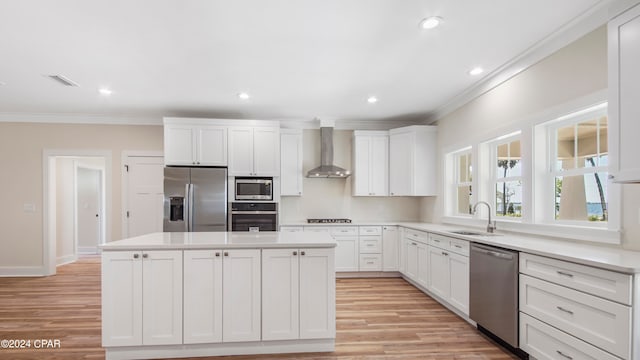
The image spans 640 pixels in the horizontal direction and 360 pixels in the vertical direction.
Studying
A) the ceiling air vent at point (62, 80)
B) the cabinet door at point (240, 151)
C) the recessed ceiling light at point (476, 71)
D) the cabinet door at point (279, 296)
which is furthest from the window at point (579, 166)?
the ceiling air vent at point (62, 80)

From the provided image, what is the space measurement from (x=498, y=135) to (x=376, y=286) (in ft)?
8.40

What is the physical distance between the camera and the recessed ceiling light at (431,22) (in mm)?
2430

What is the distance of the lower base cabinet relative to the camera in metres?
2.59

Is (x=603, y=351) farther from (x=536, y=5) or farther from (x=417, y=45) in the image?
A: (x=417, y=45)

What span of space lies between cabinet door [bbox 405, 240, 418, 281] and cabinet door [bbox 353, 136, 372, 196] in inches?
45.0

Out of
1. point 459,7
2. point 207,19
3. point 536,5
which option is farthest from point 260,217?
point 536,5

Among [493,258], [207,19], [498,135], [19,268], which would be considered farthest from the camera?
[19,268]

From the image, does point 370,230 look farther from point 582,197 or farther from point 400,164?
point 582,197

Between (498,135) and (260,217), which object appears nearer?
(498,135)

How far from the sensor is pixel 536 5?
2.28m

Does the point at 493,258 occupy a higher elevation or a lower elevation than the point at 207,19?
lower

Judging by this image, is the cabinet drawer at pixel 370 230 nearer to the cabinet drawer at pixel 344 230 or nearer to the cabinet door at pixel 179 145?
the cabinet drawer at pixel 344 230

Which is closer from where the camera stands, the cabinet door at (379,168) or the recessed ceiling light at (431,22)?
the recessed ceiling light at (431,22)

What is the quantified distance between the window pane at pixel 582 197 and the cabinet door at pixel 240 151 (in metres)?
3.82
